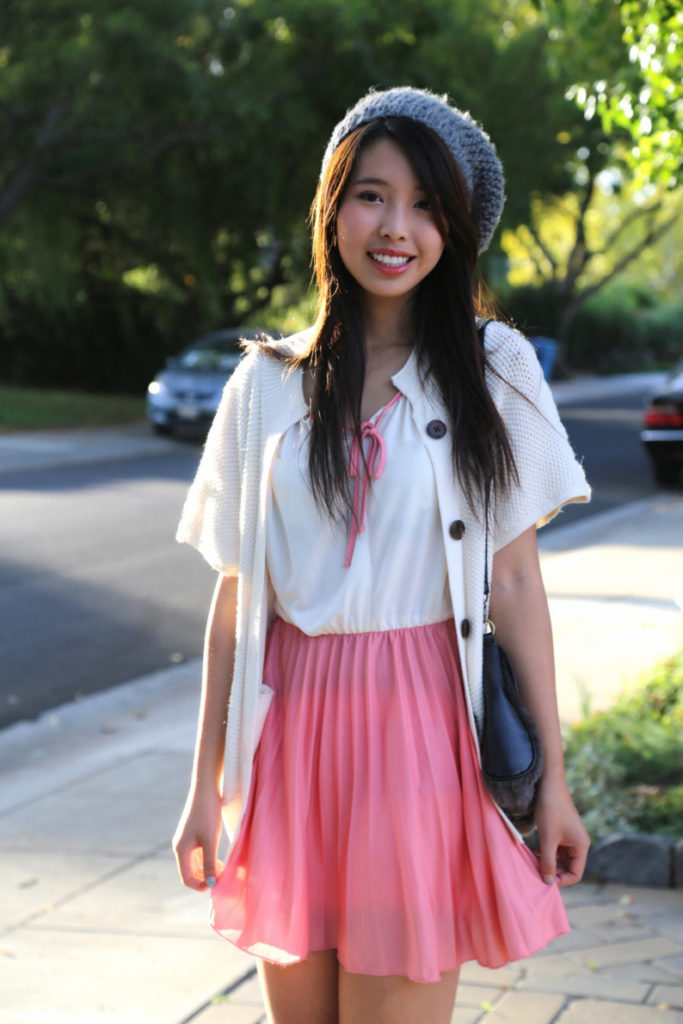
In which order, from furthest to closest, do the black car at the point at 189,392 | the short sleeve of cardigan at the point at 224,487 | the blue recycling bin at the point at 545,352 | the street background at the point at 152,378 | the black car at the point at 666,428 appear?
the black car at the point at 189,392, the black car at the point at 666,428, the street background at the point at 152,378, the blue recycling bin at the point at 545,352, the short sleeve of cardigan at the point at 224,487

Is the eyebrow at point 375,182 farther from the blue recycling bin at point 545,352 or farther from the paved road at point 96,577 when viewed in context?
the paved road at point 96,577

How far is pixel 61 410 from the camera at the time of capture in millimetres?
23578

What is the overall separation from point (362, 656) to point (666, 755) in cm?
296

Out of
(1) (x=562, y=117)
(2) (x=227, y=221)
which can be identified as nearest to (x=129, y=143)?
(2) (x=227, y=221)

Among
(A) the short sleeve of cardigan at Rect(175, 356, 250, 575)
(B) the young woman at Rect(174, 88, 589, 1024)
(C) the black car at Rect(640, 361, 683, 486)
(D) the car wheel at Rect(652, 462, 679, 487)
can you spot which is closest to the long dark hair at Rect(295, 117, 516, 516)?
(B) the young woman at Rect(174, 88, 589, 1024)

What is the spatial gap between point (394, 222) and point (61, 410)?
868 inches

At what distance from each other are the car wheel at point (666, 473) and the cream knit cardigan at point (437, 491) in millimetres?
13238

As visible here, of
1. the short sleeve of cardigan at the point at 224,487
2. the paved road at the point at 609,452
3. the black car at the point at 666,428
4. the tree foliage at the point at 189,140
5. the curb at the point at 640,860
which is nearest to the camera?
the short sleeve of cardigan at the point at 224,487

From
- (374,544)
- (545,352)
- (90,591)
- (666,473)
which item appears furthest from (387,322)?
(666,473)

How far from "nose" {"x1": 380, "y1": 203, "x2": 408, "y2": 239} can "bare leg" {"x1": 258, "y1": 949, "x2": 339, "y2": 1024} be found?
1.14 meters

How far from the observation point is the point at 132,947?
3.78 meters

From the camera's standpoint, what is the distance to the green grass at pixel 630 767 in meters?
4.38

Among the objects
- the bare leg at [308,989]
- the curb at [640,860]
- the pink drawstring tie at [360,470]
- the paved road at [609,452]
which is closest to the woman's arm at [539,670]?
the pink drawstring tie at [360,470]

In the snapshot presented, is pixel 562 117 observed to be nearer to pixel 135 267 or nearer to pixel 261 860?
pixel 135 267
